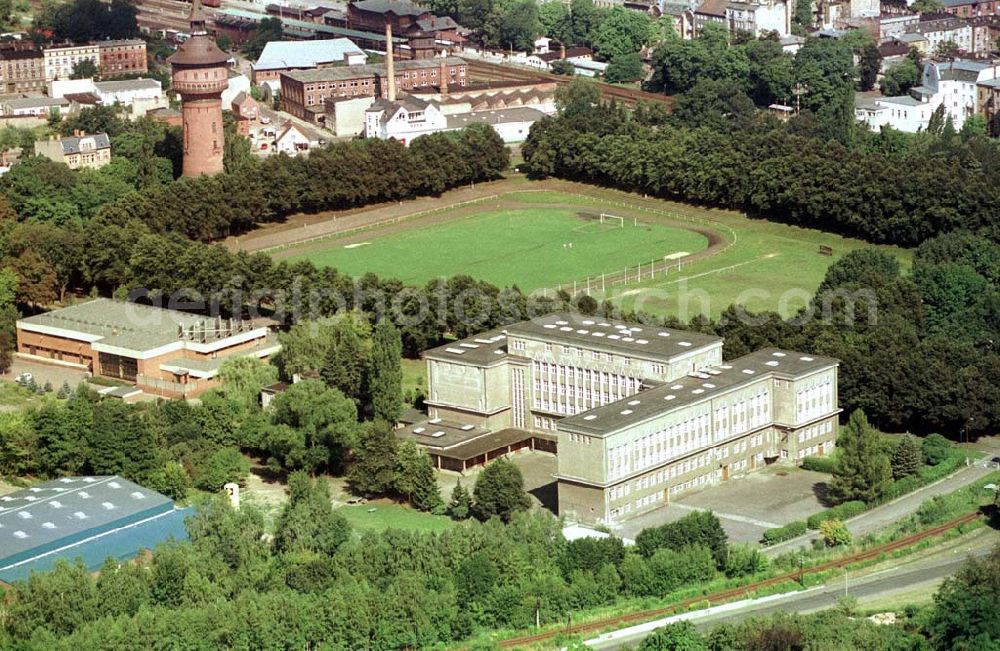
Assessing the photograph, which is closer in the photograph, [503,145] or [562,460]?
[562,460]

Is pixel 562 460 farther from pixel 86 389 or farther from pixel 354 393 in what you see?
pixel 86 389

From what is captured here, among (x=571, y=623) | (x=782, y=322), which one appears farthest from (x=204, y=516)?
(x=782, y=322)

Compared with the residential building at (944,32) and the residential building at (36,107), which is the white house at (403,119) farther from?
the residential building at (944,32)

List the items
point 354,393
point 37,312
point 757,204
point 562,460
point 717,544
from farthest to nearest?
point 757,204
point 37,312
point 354,393
point 562,460
point 717,544

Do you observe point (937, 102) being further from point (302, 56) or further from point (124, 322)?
point (124, 322)

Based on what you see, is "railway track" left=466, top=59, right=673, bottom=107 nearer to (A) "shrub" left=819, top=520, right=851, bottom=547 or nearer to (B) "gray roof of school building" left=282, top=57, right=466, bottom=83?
(B) "gray roof of school building" left=282, top=57, right=466, bottom=83

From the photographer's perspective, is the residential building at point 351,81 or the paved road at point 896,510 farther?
the residential building at point 351,81

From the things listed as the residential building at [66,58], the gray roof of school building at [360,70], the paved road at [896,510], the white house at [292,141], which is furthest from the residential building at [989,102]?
the residential building at [66,58]
